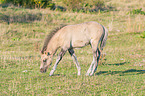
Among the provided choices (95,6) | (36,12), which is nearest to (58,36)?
(36,12)

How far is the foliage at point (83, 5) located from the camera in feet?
107

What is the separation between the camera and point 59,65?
414 inches

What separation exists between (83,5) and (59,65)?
23.9m

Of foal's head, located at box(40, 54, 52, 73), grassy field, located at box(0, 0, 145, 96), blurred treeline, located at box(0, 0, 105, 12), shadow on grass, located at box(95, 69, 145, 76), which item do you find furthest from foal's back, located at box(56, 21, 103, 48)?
blurred treeline, located at box(0, 0, 105, 12)

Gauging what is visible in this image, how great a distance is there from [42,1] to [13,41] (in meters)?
13.6

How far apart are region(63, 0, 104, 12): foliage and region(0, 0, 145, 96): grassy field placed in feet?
24.8

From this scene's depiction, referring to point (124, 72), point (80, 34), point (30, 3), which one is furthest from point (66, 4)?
point (80, 34)

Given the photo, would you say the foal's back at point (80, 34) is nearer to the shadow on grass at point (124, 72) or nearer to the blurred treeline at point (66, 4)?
the shadow on grass at point (124, 72)

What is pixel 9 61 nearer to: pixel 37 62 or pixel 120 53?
pixel 37 62

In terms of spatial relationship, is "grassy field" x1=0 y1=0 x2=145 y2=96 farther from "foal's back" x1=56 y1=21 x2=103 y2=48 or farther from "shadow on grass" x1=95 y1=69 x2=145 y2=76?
"foal's back" x1=56 y1=21 x2=103 y2=48

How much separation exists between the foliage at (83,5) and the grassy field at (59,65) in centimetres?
756

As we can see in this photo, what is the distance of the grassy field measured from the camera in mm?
6457

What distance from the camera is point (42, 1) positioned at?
30.3 metres

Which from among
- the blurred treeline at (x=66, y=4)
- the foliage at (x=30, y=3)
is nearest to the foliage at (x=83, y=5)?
the blurred treeline at (x=66, y=4)
